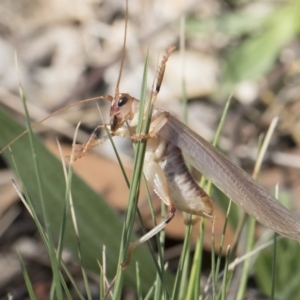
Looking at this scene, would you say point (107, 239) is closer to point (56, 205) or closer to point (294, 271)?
point (56, 205)

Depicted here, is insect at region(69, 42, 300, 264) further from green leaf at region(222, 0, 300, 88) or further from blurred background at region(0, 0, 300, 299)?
green leaf at region(222, 0, 300, 88)

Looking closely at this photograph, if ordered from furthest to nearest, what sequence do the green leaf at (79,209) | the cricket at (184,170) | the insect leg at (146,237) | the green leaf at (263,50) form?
the green leaf at (263,50) < the green leaf at (79,209) < the cricket at (184,170) < the insect leg at (146,237)

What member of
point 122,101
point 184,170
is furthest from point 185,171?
point 122,101

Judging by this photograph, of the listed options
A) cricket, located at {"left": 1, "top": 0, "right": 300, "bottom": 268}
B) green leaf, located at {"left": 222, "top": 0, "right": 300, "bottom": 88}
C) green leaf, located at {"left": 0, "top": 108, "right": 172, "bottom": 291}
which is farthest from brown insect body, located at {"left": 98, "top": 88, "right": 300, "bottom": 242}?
green leaf, located at {"left": 222, "top": 0, "right": 300, "bottom": 88}

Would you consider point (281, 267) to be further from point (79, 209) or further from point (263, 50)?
point (263, 50)

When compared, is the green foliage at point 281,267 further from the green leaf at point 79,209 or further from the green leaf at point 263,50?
the green leaf at point 263,50

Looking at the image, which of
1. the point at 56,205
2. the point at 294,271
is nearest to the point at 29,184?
the point at 56,205

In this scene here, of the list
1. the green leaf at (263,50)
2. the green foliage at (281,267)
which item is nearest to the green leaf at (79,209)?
the green foliage at (281,267)
